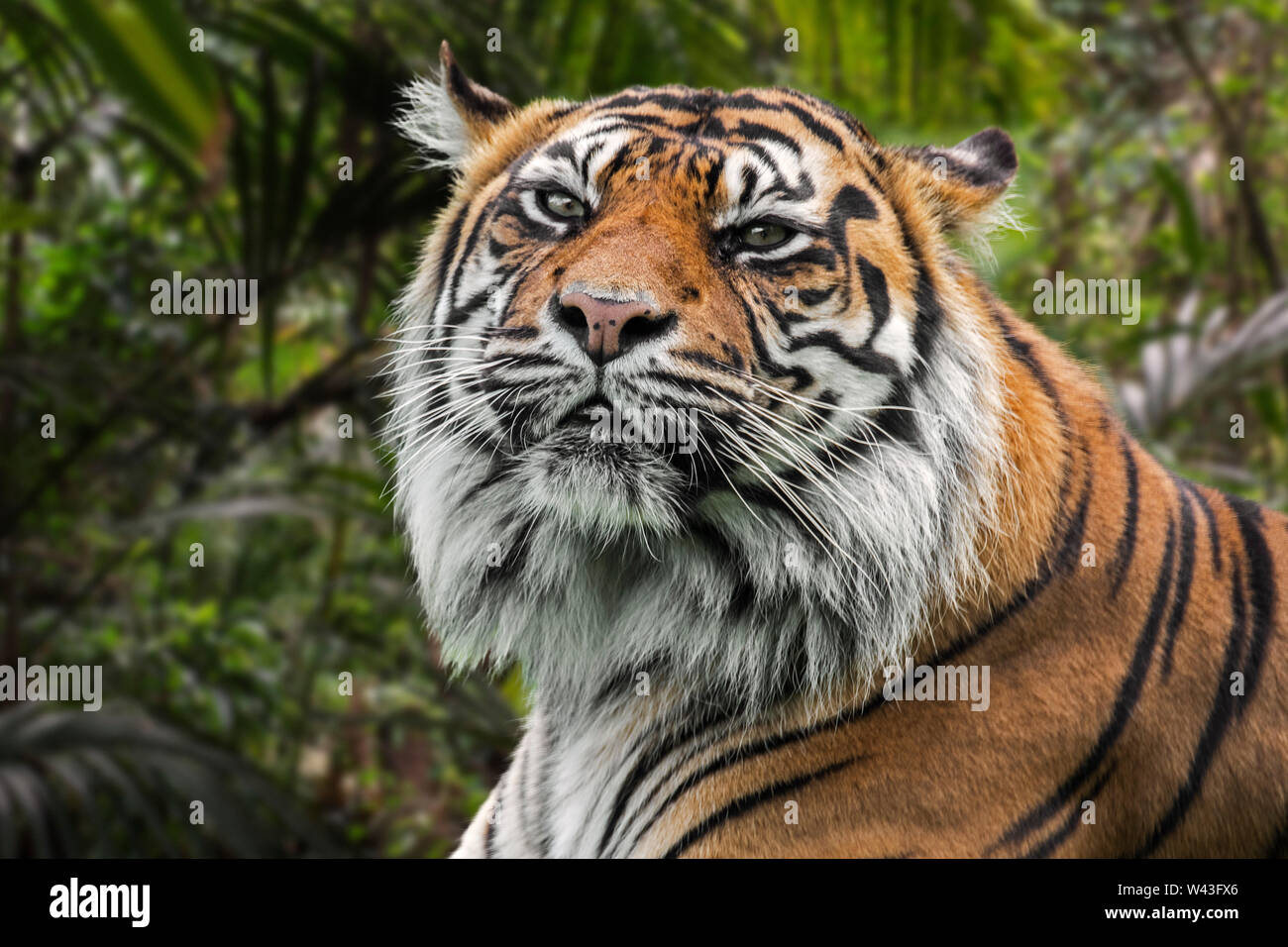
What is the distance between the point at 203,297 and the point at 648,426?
12.9 feet

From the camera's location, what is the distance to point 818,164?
8.33 feet

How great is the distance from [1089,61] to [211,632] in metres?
7.03

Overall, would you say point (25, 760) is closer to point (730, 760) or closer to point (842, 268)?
point (730, 760)

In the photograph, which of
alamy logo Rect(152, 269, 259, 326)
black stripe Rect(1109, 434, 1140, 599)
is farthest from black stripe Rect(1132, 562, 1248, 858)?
alamy logo Rect(152, 269, 259, 326)

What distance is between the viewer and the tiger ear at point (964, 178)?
270cm

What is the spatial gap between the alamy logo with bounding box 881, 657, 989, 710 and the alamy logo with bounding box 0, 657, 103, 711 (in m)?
3.64

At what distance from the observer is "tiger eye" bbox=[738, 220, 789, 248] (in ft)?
8.07

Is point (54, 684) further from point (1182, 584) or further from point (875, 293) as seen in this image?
point (1182, 584)

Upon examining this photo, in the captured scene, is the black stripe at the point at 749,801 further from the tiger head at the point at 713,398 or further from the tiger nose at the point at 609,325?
the tiger nose at the point at 609,325

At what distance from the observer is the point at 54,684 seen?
5.19 meters
